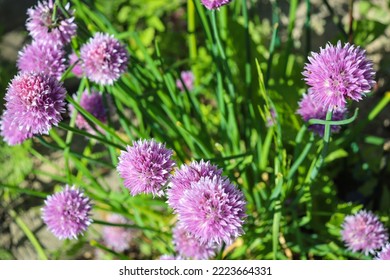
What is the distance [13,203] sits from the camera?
1.55 m

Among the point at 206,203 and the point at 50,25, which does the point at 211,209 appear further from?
the point at 50,25

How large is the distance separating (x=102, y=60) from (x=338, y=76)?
0.40 m

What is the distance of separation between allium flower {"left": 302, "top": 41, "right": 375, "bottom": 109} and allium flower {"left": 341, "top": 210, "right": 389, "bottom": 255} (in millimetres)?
347

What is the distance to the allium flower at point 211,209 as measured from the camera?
2.37 feet

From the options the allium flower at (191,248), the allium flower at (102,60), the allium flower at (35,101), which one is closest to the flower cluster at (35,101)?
the allium flower at (35,101)

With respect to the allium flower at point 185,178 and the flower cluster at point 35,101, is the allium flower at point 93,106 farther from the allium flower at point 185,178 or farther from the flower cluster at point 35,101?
the allium flower at point 185,178

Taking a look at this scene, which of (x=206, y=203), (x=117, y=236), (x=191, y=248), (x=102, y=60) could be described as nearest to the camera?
Result: (x=206, y=203)

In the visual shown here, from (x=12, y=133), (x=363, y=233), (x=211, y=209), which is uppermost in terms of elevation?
(x=12, y=133)

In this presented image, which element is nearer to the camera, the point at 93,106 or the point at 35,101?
the point at 35,101

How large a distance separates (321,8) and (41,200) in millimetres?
990

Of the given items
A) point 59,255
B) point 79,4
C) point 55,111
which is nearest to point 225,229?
point 55,111

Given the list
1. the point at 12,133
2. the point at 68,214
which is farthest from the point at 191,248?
the point at 12,133

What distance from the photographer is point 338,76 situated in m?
0.75

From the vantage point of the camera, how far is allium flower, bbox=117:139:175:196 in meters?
0.78
